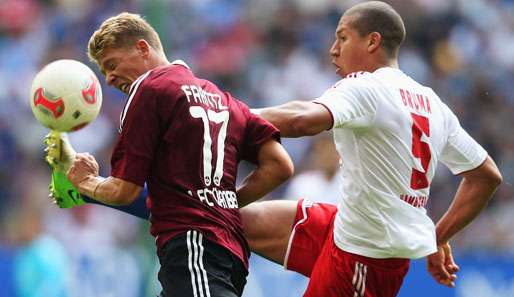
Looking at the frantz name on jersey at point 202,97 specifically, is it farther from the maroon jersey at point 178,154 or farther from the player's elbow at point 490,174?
the player's elbow at point 490,174

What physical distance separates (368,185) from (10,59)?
6.75 metres

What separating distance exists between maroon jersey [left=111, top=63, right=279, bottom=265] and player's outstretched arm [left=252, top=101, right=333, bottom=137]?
0.27 meters

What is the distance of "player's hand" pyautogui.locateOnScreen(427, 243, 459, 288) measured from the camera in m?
5.95

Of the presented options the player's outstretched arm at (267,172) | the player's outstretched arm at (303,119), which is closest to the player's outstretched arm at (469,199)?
the player's outstretched arm at (267,172)

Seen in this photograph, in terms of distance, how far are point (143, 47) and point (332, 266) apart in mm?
1469

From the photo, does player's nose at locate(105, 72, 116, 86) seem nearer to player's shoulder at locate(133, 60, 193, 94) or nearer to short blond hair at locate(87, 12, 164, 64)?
short blond hair at locate(87, 12, 164, 64)

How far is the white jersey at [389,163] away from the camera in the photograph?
5.26m

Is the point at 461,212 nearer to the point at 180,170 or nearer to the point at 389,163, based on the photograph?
the point at 389,163

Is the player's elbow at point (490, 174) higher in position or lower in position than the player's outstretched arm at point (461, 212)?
higher

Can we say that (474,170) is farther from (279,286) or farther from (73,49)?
(73,49)

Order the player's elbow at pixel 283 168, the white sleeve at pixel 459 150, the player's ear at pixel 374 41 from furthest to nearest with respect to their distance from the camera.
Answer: the white sleeve at pixel 459 150, the player's ear at pixel 374 41, the player's elbow at pixel 283 168

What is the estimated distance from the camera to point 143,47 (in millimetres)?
5219

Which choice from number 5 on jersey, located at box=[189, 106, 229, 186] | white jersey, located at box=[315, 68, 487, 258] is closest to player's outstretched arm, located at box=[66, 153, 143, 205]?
number 5 on jersey, located at box=[189, 106, 229, 186]

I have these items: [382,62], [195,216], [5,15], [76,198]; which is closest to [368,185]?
[382,62]
